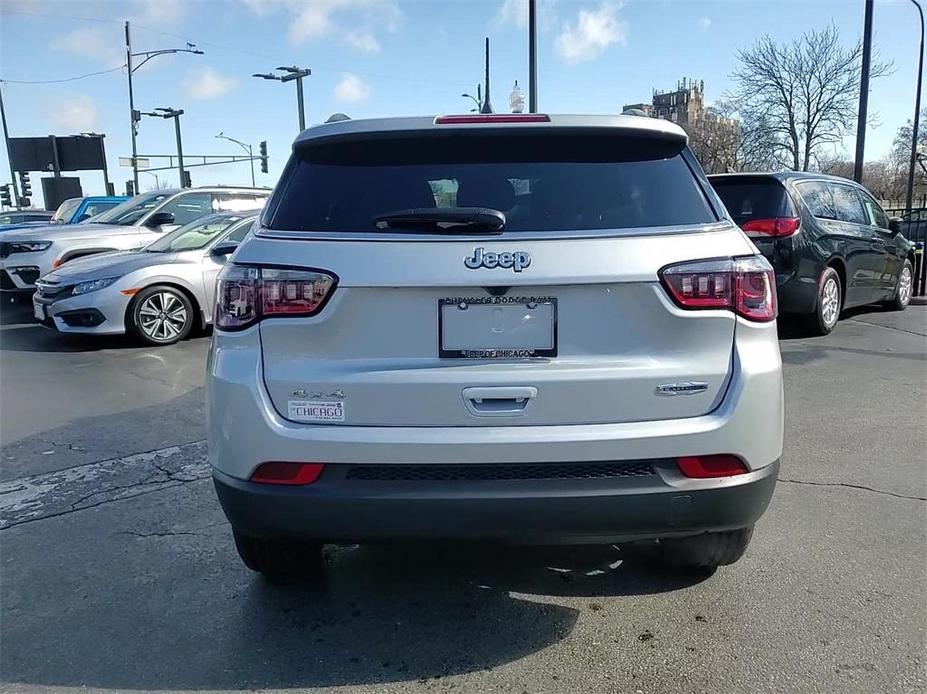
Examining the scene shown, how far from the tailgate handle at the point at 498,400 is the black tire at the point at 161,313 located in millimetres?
7047

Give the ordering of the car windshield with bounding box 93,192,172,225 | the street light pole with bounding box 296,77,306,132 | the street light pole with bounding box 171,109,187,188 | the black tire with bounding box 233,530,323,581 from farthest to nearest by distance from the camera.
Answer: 1. the street light pole with bounding box 171,109,187,188
2. the street light pole with bounding box 296,77,306,132
3. the car windshield with bounding box 93,192,172,225
4. the black tire with bounding box 233,530,323,581

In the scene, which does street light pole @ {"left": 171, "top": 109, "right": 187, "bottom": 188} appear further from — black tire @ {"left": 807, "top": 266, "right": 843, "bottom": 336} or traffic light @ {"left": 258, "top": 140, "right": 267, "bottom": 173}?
black tire @ {"left": 807, "top": 266, "right": 843, "bottom": 336}

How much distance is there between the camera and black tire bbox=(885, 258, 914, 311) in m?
10.3

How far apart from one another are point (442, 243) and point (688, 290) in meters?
0.78

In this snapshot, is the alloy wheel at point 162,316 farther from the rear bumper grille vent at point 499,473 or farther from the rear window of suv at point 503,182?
the rear bumper grille vent at point 499,473

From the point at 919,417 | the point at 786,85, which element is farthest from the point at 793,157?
the point at 919,417

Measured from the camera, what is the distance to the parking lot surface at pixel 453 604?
2475 mm

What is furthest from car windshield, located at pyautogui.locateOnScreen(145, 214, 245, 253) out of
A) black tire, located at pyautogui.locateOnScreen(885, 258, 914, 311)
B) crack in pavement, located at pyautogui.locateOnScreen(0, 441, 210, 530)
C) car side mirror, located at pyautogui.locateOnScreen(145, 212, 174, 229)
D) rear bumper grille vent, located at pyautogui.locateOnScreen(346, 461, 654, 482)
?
black tire, located at pyautogui.locateOnScreen(885, 258, 914, 311)

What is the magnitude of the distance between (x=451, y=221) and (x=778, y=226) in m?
6.45

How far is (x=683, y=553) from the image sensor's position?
9.78ft

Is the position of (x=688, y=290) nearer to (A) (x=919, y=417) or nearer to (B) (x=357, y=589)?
(B) (x=357, y=589)

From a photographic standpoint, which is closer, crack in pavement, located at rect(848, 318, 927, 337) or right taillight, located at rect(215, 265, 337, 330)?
right taillight, located at rect(215, 265, 337, 330)

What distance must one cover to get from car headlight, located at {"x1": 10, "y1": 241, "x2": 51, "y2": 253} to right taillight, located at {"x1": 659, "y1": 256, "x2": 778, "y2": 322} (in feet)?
34.9

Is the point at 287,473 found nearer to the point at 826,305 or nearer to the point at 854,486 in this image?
the point at 854,486
